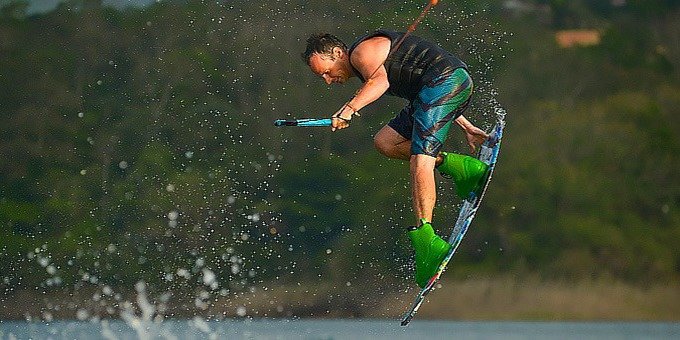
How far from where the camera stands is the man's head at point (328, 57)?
9.67 meters

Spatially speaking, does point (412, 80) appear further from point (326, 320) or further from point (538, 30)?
point (538, 30)

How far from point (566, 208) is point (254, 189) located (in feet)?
23.5

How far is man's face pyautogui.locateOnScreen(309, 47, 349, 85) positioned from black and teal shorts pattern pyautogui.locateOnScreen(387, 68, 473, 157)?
0.49 meters

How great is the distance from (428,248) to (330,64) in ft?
3.84

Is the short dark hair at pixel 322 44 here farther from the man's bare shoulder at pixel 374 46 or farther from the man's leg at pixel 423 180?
the man's leg at pixel 423 180

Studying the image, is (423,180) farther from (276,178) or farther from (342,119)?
(276,178)

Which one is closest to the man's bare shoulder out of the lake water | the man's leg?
the man's leg

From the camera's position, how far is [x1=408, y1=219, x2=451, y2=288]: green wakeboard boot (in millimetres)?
9812

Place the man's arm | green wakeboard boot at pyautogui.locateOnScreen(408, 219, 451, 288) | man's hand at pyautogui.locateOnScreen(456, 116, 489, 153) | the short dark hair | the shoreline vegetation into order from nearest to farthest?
1. the man's arm
2. the short dark hair
3. green wakeboard boot at pyautogui.locateOnScreen(408, 219, 451, 288)
4. man's hand at pyautogui.locateOnScreen(456, 116, 489, 153)
5. the shoreline vegetation

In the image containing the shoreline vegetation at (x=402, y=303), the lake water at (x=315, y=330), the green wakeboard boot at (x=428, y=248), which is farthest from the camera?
the shoreline vegetation at (x=402, y=303)

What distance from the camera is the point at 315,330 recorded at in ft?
79.9

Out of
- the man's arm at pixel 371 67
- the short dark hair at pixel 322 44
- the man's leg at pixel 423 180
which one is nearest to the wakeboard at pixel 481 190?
the man's leg at pixel 423 180

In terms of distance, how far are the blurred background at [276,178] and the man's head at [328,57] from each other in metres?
13.2

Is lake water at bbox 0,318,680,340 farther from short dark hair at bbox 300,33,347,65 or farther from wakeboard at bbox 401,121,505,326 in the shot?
short dark hair at bbox 300,33,347,65
